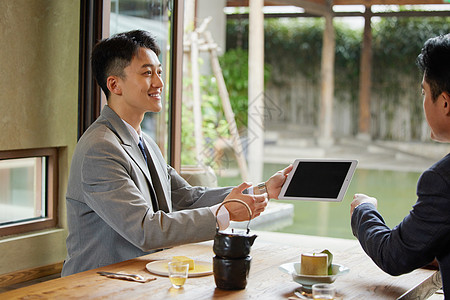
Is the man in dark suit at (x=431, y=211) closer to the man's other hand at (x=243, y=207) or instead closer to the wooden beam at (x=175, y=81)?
the man's other hand at (x=243, y=207)

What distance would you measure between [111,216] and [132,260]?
0.15 metres

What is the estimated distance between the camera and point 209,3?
8188 millimetres

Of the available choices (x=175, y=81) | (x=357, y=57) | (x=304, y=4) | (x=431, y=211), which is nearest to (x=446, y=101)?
(x=431, y=211)

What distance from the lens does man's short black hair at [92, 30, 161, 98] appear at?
7.30 ft

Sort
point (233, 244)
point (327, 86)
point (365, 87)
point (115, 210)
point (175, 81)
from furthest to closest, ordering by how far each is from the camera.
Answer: point (365, 87) → point (327, 86) → point (175, 81) → point (115, 210) → point (233, 244)

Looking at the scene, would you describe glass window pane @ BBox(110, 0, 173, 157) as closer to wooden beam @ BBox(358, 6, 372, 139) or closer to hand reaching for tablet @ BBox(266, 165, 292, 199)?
hand reaching for tablet @ BBox(266, 165, 292, 199)

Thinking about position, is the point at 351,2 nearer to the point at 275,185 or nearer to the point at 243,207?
the point at 275,185

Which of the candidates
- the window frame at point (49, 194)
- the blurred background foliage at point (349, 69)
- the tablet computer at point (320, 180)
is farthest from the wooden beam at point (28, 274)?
the blurred background foliage at point (349, 69)

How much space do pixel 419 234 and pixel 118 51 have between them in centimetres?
122

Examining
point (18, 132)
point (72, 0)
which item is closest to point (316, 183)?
point (18, 132)

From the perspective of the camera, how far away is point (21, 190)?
11.8 feet

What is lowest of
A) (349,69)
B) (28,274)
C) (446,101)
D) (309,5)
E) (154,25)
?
(28,274)

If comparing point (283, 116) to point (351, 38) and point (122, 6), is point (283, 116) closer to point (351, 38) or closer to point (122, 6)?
point (351, 38)

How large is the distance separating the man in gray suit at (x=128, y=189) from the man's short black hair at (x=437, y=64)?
2.12 feet
